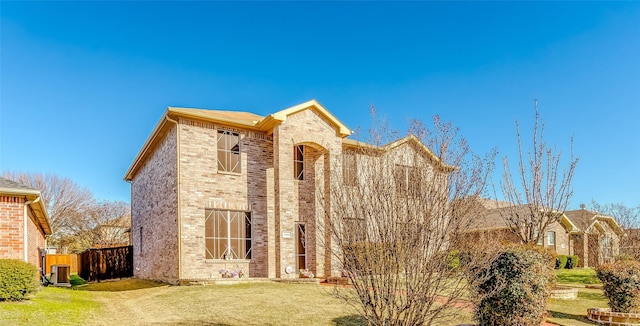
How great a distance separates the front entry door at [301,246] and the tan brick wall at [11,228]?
9652 millimetres

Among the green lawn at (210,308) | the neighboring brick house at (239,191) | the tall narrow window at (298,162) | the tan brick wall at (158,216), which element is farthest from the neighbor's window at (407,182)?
the tall narrow window at (298,162)

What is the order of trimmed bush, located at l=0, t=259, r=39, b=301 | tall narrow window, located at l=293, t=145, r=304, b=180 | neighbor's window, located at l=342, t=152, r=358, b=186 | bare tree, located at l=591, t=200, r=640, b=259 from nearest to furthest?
neighbor's window, located at l=342, t=152, r=358, b=186 < trimmed bush, located at l=0, t=259, r=39, b=301 < tall narrow window, located at l=293, t=145, r=304, b=180 < bare tree, located at l=591, t=200, r=640, b=259

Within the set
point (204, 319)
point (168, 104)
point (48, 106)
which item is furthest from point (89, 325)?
point (48, 106)

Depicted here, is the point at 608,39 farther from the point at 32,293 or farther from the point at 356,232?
the point at 32,293

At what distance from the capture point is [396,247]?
6031mm

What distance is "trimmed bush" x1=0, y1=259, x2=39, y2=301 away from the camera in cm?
1076

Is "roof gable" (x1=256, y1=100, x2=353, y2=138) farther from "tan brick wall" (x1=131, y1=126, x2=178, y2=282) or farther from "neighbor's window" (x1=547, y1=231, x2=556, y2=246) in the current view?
"neighbor's window" (x1=547, y1=231, x2=556, y2=246)

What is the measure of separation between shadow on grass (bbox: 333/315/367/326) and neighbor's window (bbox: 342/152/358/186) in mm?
3508

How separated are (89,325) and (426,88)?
13.1 metres

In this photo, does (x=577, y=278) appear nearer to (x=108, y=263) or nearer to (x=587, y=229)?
(x=587, y=229)

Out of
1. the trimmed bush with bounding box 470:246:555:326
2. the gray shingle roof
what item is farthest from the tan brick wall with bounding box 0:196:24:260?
the trimmed bush with bounding box 470:246:555:326

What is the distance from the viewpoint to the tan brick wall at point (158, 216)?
53.6 ft

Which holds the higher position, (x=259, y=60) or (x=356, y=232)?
(x=259, y=60)

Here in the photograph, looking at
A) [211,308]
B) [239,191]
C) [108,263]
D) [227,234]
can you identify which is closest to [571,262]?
[239,191]
